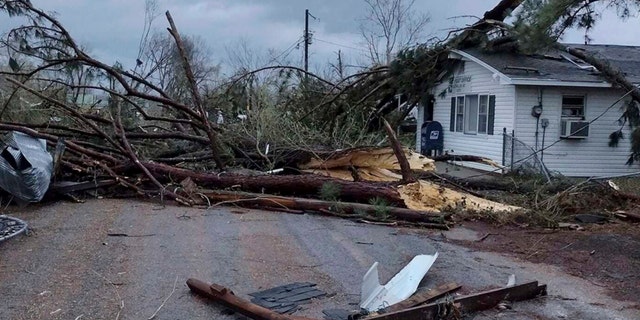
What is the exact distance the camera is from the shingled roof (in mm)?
15539

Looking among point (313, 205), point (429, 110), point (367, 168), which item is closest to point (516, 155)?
point (367, 168)

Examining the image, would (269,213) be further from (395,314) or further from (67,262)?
(395,314)

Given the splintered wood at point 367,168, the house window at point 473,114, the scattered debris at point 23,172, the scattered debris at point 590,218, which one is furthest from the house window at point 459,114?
the scattered debris at point 23,172

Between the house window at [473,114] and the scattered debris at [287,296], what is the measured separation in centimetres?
1253

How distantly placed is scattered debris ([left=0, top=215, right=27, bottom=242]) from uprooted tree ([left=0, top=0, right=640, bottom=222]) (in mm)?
2412

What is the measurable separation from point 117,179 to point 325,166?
3.62m

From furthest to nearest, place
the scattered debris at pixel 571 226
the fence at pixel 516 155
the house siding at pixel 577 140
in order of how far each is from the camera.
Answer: the house siding at pixel 577 140, the fence at pixel 516 155, the scattered debris at pixel 571 226

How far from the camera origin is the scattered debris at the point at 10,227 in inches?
265

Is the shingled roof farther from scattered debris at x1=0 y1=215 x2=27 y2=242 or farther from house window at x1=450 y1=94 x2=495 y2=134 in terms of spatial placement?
scattered debris at x1=0 y1=215 x2=27 y2=242

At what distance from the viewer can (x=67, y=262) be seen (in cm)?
598

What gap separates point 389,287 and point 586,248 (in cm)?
328

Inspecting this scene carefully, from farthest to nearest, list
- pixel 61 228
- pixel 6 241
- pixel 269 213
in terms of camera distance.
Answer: pixel 269 213 → pixel 61 228 → pixel 6 241

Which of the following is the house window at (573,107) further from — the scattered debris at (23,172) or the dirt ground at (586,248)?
the scattered debris at (23,172)

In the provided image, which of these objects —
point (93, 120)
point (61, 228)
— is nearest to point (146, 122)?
point (93, 120)
